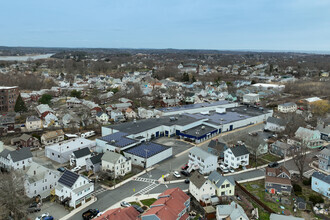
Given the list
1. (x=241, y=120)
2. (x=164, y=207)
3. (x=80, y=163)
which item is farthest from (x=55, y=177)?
(x=241, y=120)

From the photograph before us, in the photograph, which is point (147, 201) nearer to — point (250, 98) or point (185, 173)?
point (185, 173)

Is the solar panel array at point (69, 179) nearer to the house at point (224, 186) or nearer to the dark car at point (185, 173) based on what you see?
the dark car at point (185, 173)

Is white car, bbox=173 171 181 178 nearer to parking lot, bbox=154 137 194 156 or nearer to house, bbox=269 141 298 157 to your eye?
parking lot, bbox=154 137 194 156

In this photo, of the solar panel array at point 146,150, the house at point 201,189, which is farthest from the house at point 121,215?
the solar panel array at point 146,150

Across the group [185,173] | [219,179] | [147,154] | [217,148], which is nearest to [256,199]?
[219,179]

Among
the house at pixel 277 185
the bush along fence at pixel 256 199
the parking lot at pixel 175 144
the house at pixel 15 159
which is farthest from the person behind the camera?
the parking lot at pixel 175 144
